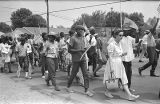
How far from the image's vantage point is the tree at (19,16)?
64312 mm

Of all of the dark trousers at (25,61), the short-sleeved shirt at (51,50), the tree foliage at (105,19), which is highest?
the tree foliage at (105,19)

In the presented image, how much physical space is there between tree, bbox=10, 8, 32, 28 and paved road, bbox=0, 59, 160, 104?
5799cm

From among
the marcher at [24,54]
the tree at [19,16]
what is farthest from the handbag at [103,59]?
the tree at [19,16]

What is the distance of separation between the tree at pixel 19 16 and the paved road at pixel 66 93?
190ft

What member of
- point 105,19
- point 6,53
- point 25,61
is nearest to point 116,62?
point 25,61

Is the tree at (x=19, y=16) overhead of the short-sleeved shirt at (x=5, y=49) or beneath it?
overhead

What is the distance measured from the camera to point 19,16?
66.8m

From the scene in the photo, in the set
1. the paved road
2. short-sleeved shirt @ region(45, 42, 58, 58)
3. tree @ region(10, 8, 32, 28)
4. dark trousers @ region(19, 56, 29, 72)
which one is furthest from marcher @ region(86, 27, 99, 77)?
tree @ region(10, 8, 32, 28)

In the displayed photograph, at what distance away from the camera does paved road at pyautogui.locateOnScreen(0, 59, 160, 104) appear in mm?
5980

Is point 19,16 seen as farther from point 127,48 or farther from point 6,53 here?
point 127,48

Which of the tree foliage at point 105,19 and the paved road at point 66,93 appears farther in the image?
the tree foliage at point 105,19

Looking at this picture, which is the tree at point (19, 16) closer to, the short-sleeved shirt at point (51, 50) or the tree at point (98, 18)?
the tree at point (98, 18)

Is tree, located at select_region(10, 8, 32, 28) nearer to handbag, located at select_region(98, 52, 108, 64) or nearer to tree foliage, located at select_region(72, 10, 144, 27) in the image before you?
tree foliage, located at select_region(72, 10, 144, 27)

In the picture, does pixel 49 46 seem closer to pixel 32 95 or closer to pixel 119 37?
pixel 32 95
